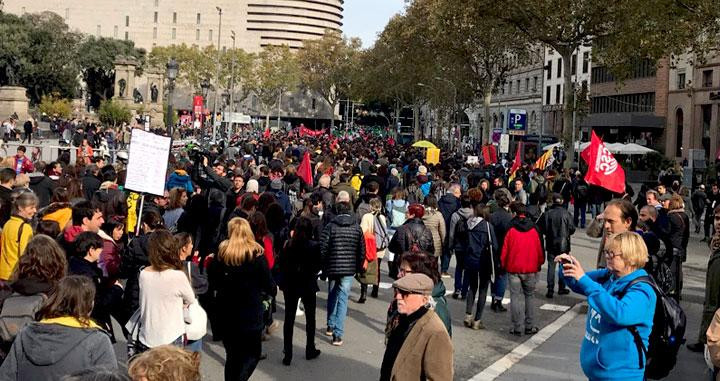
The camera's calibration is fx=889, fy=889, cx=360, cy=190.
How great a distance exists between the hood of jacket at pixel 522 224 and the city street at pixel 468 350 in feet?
4.43

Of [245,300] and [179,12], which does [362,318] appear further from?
[179,12]

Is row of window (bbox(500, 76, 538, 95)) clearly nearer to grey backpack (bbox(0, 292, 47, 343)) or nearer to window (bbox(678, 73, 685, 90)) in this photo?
window (bbox(678, 73, 685, 90))

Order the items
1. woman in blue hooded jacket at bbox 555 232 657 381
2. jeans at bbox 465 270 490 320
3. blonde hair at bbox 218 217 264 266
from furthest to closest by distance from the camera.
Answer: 1. jeans at bbox 465 270 490 320
2. blonde hair at bbox 218 217 264 266
3. woman in blue hooded jacket at bbox 555 232 657 381

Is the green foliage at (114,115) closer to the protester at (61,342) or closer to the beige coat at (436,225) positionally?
the beige coat at (436,225)

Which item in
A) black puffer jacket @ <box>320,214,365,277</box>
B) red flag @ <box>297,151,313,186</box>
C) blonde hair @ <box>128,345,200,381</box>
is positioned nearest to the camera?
blonde hair @ <box>128,345,200,381</box>

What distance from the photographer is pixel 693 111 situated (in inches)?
2093

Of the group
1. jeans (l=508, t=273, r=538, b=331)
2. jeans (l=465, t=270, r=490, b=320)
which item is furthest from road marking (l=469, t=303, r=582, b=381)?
jeans (l=465, t=270, r=490, b=320)

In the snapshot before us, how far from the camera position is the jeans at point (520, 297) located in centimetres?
1076

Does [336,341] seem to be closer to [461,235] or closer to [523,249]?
[523,249]

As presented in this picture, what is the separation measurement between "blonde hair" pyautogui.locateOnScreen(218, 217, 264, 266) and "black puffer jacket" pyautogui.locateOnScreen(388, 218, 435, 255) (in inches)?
155

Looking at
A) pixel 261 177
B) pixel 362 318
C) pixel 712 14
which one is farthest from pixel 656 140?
pixel 362 318

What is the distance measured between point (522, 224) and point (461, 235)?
4.50ft

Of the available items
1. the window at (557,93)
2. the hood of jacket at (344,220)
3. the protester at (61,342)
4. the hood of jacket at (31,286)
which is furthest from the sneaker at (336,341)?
the window at (557,93)

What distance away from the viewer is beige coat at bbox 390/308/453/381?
15.6ft
